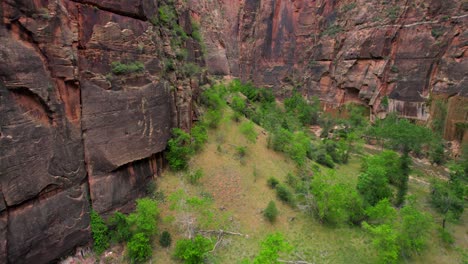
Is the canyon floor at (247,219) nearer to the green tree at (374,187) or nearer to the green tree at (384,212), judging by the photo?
the green tree at (384,212)

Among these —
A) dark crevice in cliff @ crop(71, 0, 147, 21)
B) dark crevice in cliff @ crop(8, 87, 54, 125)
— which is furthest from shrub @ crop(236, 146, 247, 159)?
dark crevice in cliff @ crop(8, 87, 54, 125)

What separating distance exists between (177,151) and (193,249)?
7.67 m

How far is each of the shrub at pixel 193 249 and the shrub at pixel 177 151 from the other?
6.58 m

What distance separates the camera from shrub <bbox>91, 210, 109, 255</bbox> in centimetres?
1396

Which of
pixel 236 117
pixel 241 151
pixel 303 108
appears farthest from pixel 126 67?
pixel 303 108

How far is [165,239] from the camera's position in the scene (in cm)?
1486

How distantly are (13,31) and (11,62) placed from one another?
1371mm

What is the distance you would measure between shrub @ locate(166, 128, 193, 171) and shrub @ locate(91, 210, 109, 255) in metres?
6.30

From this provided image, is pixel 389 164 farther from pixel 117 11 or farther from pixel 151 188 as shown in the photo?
pixel 117 11

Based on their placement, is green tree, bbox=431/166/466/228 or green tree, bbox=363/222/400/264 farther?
green tree, bbox=431/166/466/228

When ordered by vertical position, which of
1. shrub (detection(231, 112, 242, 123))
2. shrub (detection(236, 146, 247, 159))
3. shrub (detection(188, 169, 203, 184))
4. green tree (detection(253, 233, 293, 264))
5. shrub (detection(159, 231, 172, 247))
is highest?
shrub (detection(231, 112, 242, 123))

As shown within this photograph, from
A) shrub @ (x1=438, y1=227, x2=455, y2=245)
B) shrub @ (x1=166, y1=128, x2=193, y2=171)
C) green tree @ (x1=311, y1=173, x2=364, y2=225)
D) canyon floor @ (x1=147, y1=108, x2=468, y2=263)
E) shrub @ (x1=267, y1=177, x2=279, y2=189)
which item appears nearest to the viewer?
canyon floor @ (x1=147, y1=108, x2=468, y2=263)

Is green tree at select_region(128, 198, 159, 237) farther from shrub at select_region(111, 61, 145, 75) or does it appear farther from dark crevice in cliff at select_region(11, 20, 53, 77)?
dark crevice in cliff at select_region(11, 20, 53, 77)

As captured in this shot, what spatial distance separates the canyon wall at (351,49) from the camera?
3625 centimetres
